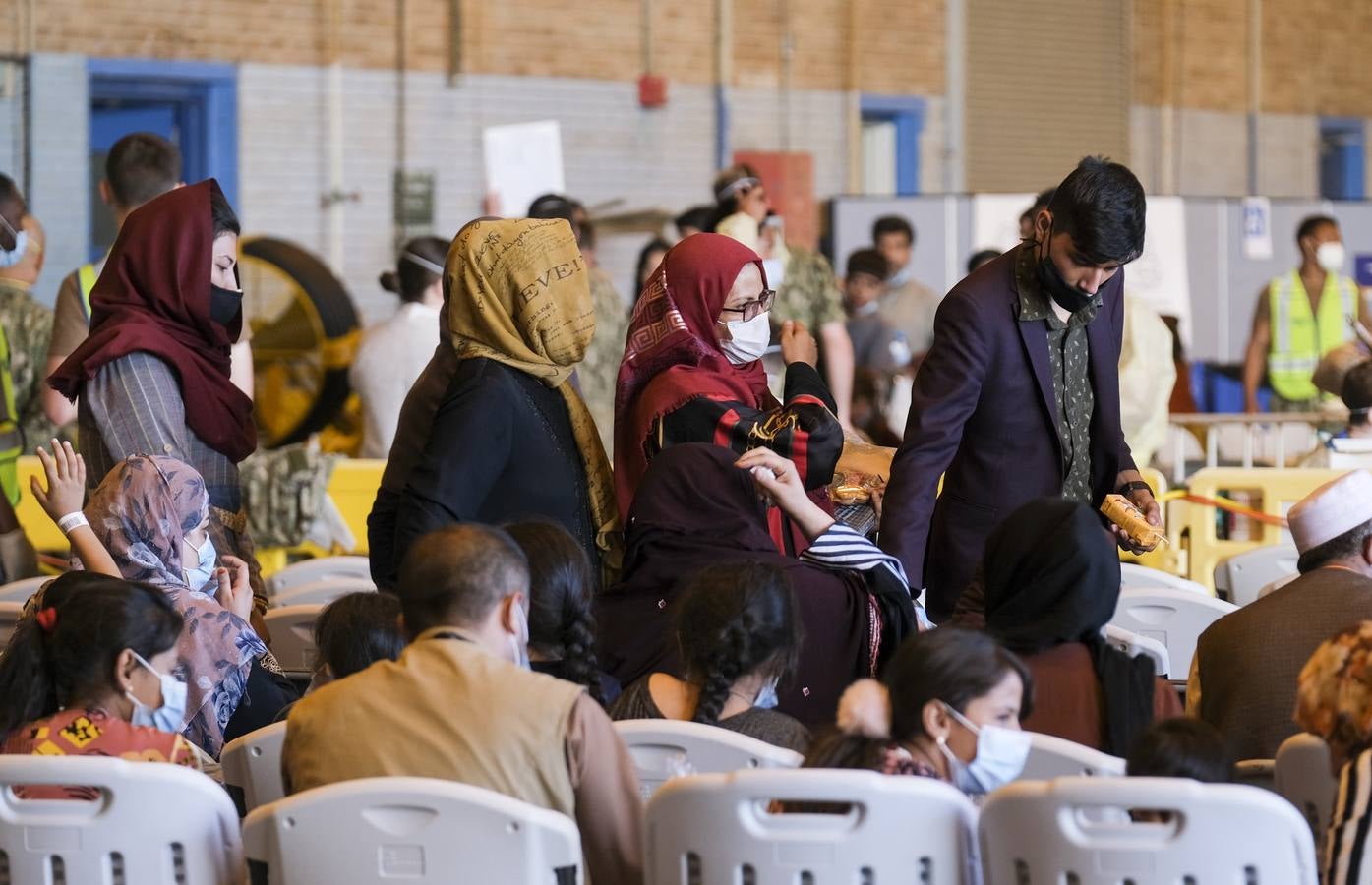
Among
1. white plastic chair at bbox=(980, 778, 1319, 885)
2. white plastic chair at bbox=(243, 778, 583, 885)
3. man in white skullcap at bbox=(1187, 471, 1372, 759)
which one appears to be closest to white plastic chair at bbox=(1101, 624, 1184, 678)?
man in white skullcap at bbox=(1187, 471, 1372, 759)

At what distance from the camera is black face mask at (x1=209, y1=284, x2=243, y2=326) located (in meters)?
3.60

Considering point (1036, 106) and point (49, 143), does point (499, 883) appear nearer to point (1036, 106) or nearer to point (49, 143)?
point (49, 143)

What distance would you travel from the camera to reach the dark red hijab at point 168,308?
3529 millimetres

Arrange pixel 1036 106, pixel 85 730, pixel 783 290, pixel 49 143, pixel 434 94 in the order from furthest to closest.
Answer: pixel 1036 106 → pixel 434 94 → pixel 49 143 → pixel 783 290 → pixel 85 730

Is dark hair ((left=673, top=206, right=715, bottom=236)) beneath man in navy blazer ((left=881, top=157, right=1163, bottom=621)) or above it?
above

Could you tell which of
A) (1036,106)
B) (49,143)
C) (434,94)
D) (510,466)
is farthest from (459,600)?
(1036,106)

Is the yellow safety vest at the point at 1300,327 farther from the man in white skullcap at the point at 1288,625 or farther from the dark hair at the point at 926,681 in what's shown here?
the dark hair at the point at 926,681

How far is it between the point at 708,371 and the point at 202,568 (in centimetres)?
98

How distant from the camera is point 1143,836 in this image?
208 cm

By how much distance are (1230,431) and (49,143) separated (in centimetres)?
641

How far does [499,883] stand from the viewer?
7.11 ft

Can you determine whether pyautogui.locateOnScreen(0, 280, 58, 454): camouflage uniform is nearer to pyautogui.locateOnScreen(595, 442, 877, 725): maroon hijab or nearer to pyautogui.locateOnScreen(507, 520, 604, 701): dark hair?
pyautogui.locateOnScreen(595, 442, 877, 725): maroon hijab

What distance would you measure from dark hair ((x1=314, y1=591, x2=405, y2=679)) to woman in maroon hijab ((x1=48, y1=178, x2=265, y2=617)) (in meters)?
0.67

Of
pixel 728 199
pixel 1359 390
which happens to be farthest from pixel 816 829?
pixel 728 199
